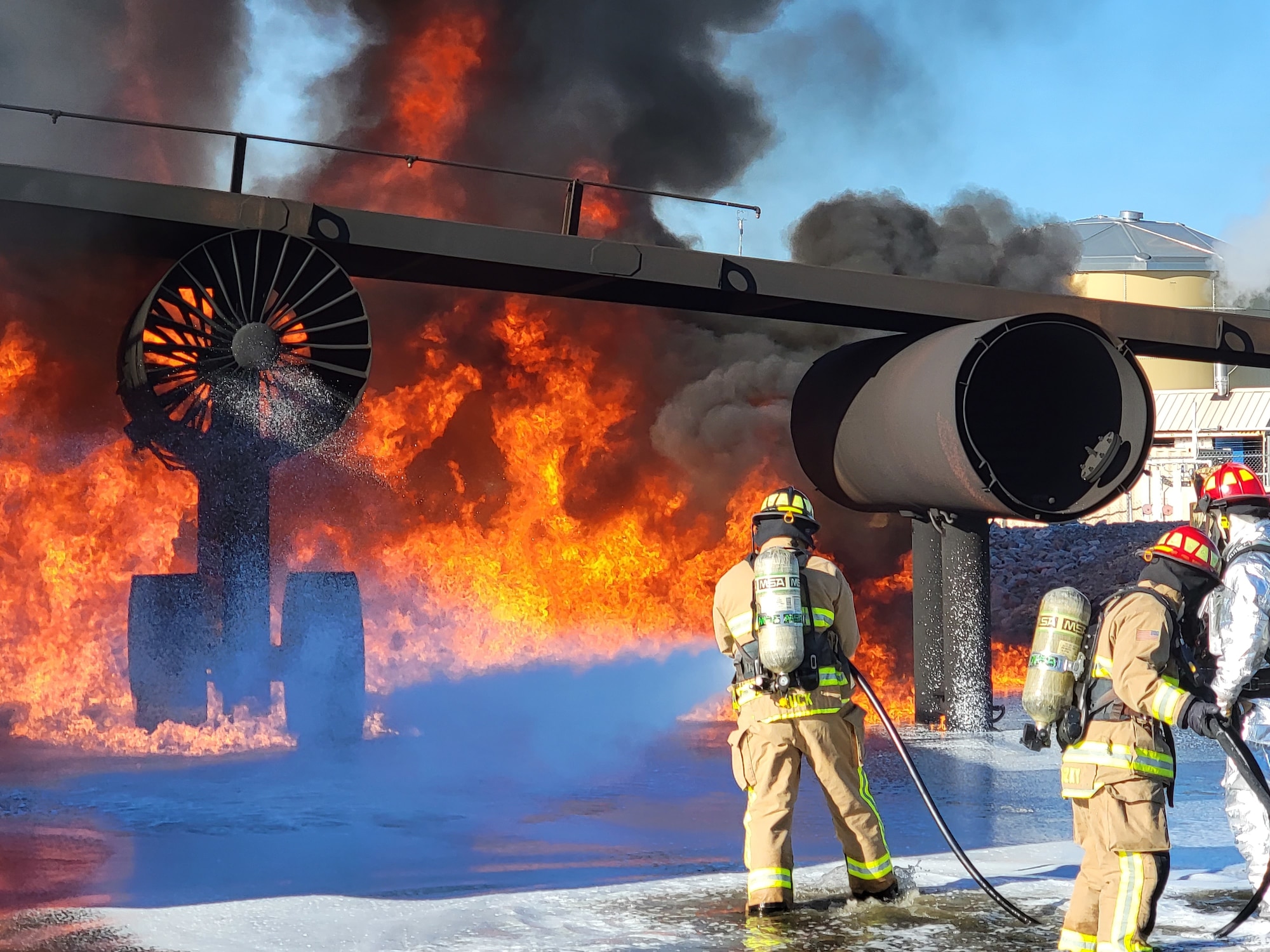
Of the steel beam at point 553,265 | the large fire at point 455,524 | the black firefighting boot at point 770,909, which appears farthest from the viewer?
the large fire at point 455,524

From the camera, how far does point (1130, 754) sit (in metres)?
4.45

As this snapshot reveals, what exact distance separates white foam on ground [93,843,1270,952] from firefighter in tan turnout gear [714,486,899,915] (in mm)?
212

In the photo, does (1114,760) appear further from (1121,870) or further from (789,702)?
(789,702)

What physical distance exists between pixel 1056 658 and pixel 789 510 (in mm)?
1254

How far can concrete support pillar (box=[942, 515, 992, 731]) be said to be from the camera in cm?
1041

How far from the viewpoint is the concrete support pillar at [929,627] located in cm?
1073

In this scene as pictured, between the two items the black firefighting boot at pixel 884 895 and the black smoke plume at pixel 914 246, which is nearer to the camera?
the black firefighting boot at pixel 884 895

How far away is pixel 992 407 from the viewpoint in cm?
1069

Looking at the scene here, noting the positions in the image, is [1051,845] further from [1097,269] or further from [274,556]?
[1097,269]

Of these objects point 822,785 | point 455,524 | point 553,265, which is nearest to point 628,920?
point 822,785

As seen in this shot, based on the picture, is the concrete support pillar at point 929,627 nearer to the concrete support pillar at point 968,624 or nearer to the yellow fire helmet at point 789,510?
the concrete support pillar at point 968,624

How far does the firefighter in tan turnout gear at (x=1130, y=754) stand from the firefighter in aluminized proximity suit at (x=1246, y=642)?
0.23m

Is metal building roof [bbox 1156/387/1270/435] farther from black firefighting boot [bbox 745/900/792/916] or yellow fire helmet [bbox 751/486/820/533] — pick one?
black firefighting boot [bbox 745/900/792/916]

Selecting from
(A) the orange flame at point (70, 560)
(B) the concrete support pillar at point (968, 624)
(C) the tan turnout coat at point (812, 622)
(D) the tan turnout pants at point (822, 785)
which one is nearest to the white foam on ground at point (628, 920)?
(D) the tan turnout pants at point (822, 785)
